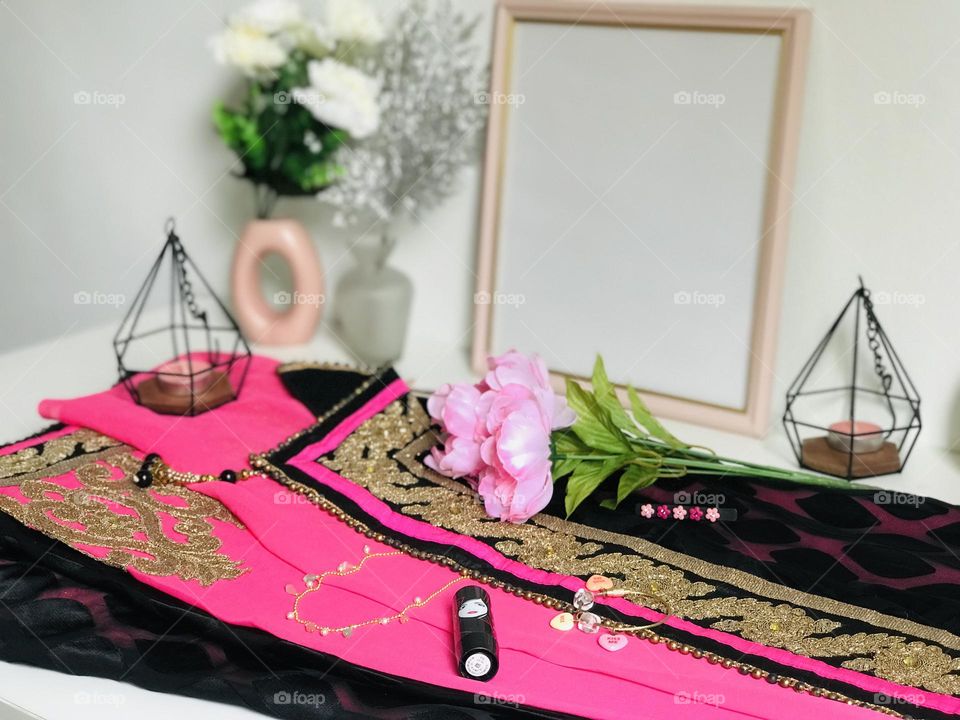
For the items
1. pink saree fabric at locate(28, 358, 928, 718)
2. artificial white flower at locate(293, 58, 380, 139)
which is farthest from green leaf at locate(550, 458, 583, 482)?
artificial white flower at locate(293, 58, 380, 139)

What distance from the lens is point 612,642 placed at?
0.78 metres

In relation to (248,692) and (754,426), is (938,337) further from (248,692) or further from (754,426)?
(248,692)

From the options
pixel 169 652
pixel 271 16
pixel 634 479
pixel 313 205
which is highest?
pixel 271 16

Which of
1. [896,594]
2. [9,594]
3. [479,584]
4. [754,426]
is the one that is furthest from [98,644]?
[754,426]

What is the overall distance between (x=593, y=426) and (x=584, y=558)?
0.15 m

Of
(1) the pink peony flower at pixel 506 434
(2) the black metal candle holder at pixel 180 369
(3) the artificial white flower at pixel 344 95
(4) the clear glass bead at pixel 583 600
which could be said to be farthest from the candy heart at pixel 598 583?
(3) the artificial white flower at pixel 344 95

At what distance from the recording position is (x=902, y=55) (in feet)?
3.64

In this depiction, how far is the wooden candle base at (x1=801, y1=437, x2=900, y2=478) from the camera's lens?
111 centimetres

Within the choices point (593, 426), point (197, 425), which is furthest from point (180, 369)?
point (593, 426)

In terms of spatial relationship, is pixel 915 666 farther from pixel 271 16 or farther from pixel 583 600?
pixel 271 16

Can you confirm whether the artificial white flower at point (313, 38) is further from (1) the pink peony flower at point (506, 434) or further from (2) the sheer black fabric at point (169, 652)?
(2) the sheer black fabric at point (169, 652)

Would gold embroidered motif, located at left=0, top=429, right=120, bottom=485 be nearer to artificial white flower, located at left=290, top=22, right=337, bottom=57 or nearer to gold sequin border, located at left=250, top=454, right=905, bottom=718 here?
gold sequin border, located at left=250, top=454, right=905, bottom=718

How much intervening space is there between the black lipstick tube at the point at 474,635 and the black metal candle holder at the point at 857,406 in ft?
1.60

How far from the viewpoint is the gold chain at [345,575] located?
0.80 metres
